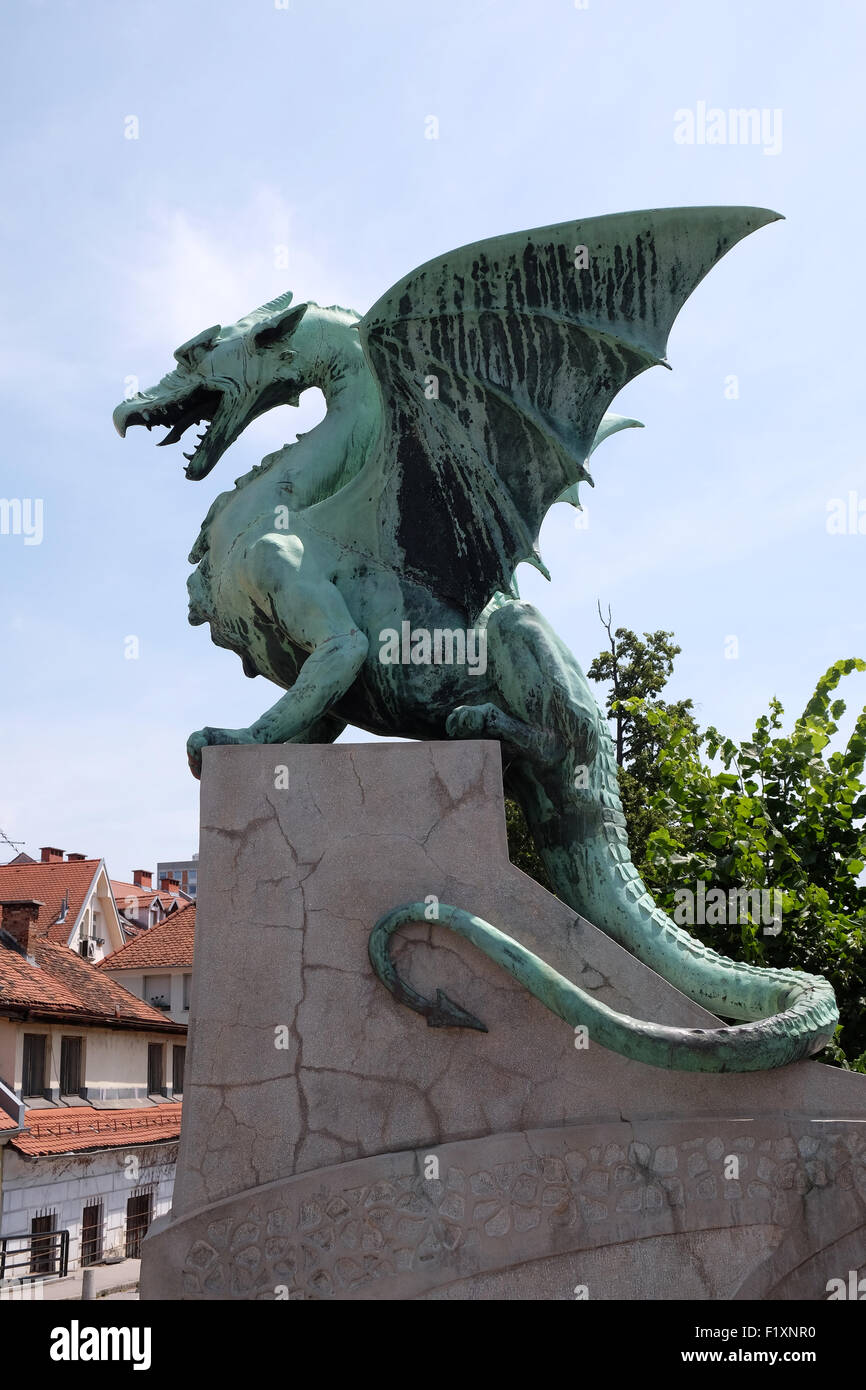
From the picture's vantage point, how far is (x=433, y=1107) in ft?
14.5

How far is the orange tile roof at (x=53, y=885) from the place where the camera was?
2877 centimetres

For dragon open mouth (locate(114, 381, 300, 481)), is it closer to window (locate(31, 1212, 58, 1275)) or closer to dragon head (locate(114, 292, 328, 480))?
dragon head (locate(114, 292, 328, 480))

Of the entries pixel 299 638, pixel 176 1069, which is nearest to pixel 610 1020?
pixel 299 638

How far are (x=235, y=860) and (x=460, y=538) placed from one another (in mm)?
1776

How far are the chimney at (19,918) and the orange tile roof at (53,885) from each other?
616cm

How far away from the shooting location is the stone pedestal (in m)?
4.18

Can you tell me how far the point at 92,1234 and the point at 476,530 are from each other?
19.1 metres

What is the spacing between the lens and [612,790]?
546 centimetres

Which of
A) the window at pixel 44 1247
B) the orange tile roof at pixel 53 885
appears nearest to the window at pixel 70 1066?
the window at pixel 44 1247

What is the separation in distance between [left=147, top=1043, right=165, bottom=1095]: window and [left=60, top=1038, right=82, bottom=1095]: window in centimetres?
262

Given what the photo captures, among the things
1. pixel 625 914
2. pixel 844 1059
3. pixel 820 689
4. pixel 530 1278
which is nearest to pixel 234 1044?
pixel 530 1278

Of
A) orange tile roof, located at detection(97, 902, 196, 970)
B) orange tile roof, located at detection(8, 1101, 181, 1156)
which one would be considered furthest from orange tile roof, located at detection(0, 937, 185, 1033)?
orange tile roof, located at detection(97, 902, 196, 970)

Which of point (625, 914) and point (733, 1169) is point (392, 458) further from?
point (733, 1169)

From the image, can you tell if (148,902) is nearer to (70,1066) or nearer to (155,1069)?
(155,1069)
